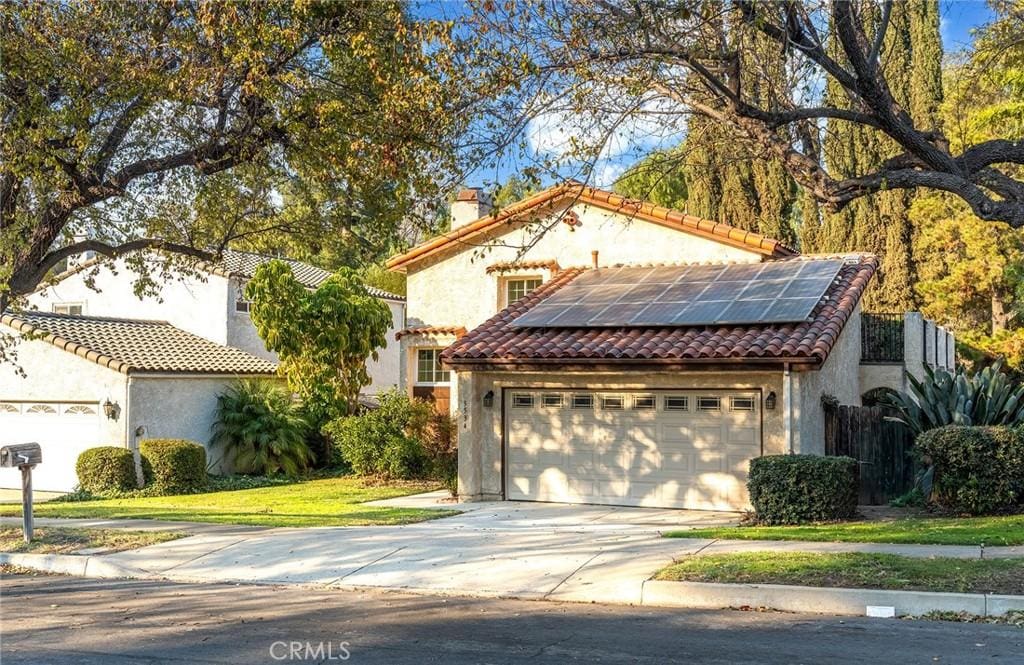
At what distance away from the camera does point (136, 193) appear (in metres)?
16.7

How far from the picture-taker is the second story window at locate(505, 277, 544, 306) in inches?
915

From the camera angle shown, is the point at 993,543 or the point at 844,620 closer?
the point at 844,620

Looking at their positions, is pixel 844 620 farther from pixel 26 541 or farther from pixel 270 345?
pixel 270 345

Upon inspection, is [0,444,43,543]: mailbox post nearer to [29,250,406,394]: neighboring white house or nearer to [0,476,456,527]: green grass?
[0,476,456,527]: green grass

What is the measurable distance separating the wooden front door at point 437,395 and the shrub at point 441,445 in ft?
2.99

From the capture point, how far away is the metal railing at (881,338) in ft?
76.3

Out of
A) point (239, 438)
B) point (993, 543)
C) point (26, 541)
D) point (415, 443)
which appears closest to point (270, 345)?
point (239, 438)

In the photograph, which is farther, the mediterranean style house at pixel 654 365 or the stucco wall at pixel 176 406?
the stucco wall at pixel 176 406

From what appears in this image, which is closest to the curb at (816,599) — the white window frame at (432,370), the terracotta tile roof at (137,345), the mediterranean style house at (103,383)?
the white window frame at (432,370)

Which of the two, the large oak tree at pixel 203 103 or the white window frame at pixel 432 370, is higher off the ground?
the large oak tree at pixel 203 103

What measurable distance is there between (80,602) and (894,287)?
87.4ft

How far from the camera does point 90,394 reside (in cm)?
2333

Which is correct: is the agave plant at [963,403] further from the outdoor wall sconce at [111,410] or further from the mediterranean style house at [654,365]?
the outdoor wall sconce at [111,410]

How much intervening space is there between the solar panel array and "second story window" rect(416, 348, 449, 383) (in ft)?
14.5
